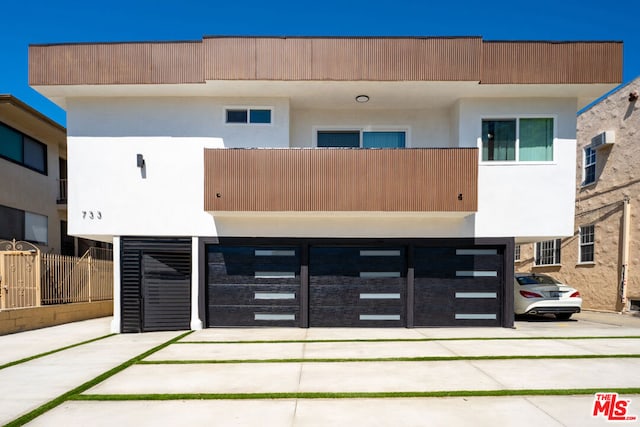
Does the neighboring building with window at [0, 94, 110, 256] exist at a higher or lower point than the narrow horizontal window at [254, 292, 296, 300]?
higher

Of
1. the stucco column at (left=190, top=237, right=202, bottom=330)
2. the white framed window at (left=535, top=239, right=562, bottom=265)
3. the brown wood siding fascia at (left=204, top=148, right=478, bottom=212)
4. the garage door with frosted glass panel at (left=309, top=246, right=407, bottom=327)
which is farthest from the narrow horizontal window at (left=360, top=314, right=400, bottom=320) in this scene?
the white framed window at (left=535, top=239, right=562, bottom=265)

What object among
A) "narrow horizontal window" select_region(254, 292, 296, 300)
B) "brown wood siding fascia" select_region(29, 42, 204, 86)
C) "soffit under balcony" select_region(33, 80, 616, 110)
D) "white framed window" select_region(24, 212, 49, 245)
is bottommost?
"narrow horizontal window" select_region(254, 292, 296, 300)

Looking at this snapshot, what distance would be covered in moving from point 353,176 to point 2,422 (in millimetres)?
6931

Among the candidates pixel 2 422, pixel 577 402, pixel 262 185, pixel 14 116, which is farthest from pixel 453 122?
pixel 14 116

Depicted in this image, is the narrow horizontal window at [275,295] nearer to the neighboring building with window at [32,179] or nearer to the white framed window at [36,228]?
the neighboring building with window at [32,179]

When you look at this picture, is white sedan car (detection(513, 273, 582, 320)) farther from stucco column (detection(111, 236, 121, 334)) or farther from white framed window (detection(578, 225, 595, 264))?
stucco column (detection(111, 236, 121, 334))

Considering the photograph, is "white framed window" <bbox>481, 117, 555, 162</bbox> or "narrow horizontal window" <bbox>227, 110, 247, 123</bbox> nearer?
"white framed window" <bbox>481, 117, 555, 162</bbox>

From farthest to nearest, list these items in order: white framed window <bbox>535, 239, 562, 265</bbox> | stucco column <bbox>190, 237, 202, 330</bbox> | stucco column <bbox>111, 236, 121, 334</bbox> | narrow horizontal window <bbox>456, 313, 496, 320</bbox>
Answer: white framed window <bbox>535, 239, 562, 265</bbox> < narrow horizontal window <bbox>456, 313, 496, 320</bbox> < stucco column <bbox>190, 237, 202, 330</bbox> < stucco column <bbox>111, 236, 121, 334</bbox>

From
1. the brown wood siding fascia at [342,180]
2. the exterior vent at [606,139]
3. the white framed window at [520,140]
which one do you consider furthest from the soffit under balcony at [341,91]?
the exterior vent at [606,139]

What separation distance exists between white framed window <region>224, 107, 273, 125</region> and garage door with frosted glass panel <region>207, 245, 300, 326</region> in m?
3.22

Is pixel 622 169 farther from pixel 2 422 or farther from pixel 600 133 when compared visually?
pixel 2 422

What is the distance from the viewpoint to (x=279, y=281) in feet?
31.5

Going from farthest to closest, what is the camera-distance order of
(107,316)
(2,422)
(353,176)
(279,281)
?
(107,316) → (279,281) → (353,176) → (2,422)

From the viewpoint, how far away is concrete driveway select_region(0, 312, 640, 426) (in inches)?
165
